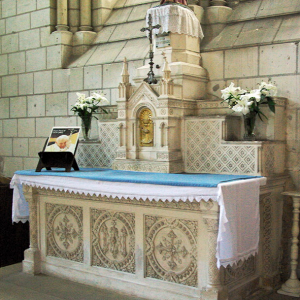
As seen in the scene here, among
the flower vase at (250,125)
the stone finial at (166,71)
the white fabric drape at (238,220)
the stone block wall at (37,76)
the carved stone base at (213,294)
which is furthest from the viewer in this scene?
the stone block wall at (37,76)

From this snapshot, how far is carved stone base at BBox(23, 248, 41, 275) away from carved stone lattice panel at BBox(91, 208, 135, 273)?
875mm

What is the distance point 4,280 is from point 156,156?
7.54 ft

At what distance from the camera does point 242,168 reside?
16.2 feet

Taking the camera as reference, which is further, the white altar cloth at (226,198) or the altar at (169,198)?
the altar at (169,198)

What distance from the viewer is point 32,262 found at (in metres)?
5.87

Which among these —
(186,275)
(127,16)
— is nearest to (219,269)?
(186,275)

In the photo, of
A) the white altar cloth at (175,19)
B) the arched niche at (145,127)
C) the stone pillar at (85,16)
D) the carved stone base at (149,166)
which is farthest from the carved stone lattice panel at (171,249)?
the stone pillar at (85,16)

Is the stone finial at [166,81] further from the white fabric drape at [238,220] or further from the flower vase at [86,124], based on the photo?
the flower vase at [86,124]

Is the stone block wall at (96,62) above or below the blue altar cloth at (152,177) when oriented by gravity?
above

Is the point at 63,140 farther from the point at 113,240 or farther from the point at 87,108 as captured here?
the point at 113,240

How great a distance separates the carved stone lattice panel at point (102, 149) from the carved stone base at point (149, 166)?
0.31m

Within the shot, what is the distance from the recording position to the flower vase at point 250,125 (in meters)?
4.99

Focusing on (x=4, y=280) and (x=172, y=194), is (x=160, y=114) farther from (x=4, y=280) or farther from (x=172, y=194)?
(x=4, y=280)

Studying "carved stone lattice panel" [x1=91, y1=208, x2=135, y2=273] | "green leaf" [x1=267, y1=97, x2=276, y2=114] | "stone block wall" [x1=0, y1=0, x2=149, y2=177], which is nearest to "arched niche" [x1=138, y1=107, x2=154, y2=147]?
"carved stone lattice panel" [x1=91, y1=208, x2=135, y2=273]
